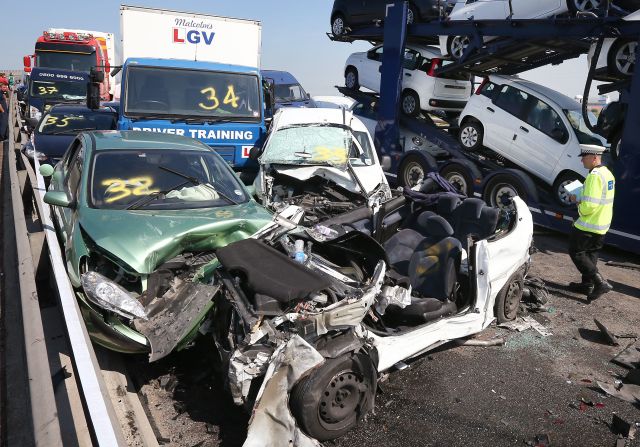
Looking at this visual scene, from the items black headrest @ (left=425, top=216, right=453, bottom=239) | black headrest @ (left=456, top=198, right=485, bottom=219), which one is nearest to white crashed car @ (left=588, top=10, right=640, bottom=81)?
black headrest @ (left=456, top=198, right=485, bottom=219)

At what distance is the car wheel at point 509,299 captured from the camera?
189 inches

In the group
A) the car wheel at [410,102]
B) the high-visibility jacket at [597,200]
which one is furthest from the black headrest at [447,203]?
the car wheel at [410,102]

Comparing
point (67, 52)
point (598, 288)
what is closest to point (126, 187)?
point (598, 288)

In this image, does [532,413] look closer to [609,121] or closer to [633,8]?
[609,121]

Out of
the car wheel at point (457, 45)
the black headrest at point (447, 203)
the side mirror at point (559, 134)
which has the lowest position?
the black headrest at point (447, 203)

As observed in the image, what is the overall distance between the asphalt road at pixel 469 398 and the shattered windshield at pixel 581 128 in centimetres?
388

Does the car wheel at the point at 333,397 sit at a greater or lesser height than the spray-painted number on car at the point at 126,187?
lesser

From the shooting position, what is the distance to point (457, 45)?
9.84 meters

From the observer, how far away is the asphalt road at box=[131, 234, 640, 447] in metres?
3.28

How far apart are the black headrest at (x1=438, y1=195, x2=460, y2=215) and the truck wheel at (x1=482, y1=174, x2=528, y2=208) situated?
365 cm

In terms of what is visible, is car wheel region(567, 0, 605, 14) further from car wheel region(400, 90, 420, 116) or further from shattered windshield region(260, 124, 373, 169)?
shattered windshield region(260, 124, 373, 169)

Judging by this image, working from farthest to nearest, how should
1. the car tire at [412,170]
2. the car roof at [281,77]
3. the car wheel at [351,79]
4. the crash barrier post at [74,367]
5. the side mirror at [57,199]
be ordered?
the car roof at [281,77] → the car wheel at [351,79] → the car tire at [412,170] → the side mirror at [57,199] → the crash barrier post at [74,367]

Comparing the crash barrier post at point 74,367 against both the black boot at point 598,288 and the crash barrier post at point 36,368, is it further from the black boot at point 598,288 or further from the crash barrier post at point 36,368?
the black boot at point 598,288

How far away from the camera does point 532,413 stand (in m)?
3.60
